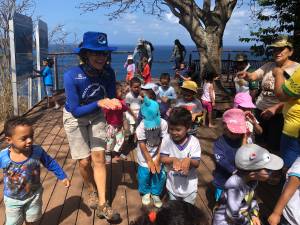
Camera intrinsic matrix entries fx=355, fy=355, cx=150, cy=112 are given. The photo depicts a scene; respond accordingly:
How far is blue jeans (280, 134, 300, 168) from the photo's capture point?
2895 millimetres

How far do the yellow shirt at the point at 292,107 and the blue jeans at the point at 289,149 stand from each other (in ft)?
0.15

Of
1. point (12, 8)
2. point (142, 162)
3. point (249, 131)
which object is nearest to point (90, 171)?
point (142, 162)

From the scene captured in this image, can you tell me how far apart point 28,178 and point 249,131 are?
2135mm

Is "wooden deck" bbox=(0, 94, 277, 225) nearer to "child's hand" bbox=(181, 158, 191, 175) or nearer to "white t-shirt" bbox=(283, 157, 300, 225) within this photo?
"child's hand" bbox=(181, 158, 191, 175)

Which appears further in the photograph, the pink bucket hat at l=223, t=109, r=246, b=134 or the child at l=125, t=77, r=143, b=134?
the child at l=125, t=77, r=143, b=134

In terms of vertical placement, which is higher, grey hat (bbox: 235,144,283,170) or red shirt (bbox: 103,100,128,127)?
grey hat (bbox: 235,144,283,170)

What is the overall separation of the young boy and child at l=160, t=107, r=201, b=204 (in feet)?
3.88

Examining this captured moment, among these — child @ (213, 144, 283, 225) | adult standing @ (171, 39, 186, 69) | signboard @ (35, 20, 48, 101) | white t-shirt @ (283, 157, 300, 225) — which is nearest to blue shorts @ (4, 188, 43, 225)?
child @ (213, 144, 283, 225)

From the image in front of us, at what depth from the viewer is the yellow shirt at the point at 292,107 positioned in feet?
9.00

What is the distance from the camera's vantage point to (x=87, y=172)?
357 cm

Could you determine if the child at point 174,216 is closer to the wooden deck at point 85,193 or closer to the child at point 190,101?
the wooden deck at point 85,193

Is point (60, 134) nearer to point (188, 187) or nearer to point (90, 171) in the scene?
point (90, 171)

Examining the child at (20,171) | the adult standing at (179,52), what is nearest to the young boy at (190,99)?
the child at (20,171)

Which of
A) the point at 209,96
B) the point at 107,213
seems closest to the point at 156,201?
the point at 107,213
